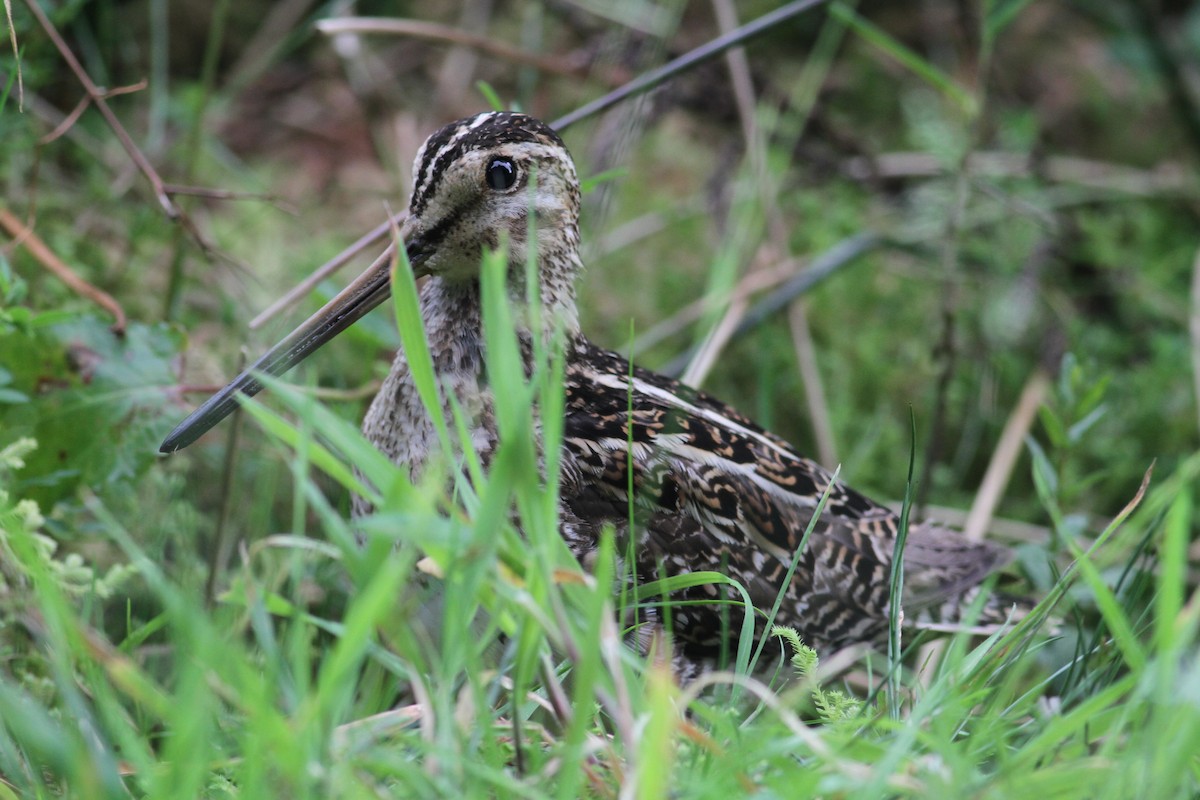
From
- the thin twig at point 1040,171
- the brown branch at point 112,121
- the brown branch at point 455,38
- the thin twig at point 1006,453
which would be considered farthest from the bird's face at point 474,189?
the thin twig at point 1040,171

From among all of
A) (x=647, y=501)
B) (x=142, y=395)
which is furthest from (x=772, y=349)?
(x=142, y=395)

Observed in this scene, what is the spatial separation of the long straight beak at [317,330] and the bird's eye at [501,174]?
168mm

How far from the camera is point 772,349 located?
3.38 meters

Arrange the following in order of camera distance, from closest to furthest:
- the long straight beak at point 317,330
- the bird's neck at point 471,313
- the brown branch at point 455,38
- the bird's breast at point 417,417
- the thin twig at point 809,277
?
1. the long straight beak at point 317,330
2. the bird's breast at point 417,417
3. the bird's neck at point 471,313
4. the brown branch at point 455,38
5. the thin twig at point 809,277

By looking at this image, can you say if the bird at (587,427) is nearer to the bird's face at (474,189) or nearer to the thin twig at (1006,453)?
the bird's face at (474,189)

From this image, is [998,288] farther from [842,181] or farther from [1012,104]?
[1012,104]

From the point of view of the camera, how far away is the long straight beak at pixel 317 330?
189 centimetres

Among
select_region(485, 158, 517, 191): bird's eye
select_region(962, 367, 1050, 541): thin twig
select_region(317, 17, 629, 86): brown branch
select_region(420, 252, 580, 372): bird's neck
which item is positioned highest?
select_region(317, 17, 629, 86): brown branch

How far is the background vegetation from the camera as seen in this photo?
1.28 m

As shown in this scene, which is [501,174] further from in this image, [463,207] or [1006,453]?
[1006,453]

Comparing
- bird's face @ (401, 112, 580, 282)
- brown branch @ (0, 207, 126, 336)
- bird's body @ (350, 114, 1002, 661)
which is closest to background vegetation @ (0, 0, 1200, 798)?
brown branch @ (0, 207, 126, 336)

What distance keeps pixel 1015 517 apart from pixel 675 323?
3.46 feet

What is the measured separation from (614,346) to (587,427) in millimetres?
1437

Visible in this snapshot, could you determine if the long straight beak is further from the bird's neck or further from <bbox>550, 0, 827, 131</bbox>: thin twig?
<bbox>550, 0, 827, 131</bbox>: thin twig
